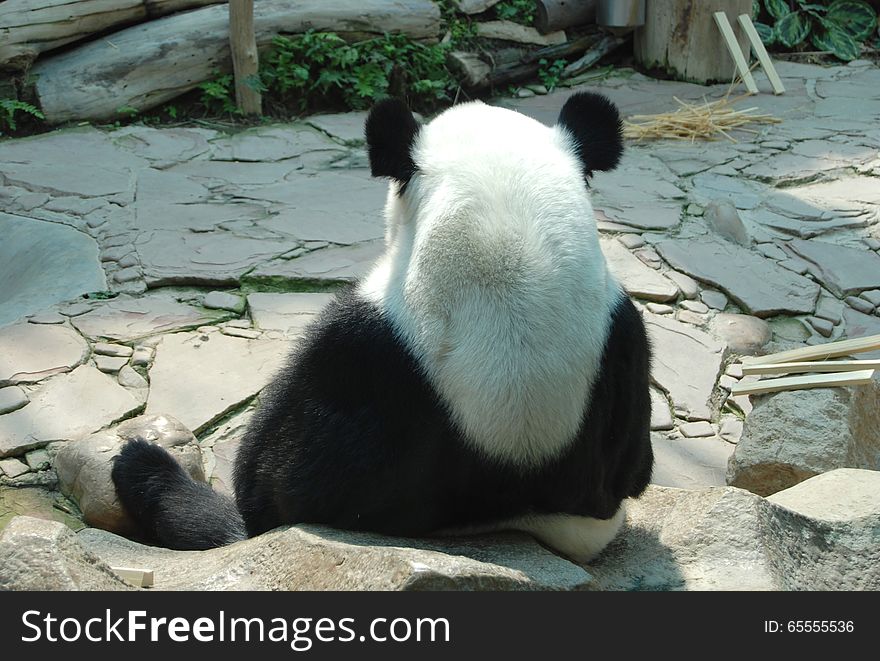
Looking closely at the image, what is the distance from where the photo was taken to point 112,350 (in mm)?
4137

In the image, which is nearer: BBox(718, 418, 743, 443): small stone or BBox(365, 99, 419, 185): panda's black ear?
BBox(365, 99, 419, 185): panda's black ear

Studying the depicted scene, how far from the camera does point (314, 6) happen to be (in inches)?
308

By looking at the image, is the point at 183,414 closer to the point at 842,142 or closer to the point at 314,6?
the point at 314,6

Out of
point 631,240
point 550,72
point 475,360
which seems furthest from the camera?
point 550,72

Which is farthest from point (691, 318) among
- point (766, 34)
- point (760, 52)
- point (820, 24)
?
point (820, 24)

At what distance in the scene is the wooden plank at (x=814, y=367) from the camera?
3799 mm

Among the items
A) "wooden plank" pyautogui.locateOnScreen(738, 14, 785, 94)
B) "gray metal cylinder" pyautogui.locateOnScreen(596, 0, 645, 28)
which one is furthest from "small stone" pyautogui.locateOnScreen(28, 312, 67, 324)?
"wooden plank" pyautogui.locateOnScreen(738, 14, 785, 94)

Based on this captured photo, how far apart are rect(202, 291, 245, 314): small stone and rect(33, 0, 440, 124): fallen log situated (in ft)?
10.2

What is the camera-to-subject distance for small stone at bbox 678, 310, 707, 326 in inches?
189

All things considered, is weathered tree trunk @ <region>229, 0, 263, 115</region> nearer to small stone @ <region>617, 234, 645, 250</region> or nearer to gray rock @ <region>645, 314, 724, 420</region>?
small stone @ <region>617, 234, 645, 250</region>

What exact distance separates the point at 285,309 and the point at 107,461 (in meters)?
1.42

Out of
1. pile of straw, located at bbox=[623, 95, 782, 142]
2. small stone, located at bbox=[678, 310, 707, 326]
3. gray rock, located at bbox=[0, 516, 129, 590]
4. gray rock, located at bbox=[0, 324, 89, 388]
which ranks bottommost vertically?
small stone, located at bbox=[678, 310, 707, 326]

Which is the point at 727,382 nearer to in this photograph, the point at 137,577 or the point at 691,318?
the point at 691,318

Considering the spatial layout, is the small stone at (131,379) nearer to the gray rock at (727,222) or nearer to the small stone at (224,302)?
the small stone at (224,302)
